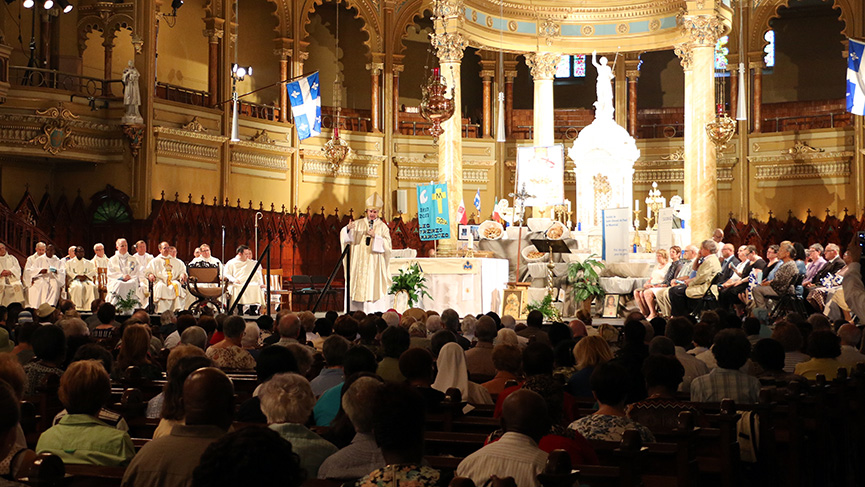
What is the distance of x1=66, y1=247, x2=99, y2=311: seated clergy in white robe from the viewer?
1708 centimetres

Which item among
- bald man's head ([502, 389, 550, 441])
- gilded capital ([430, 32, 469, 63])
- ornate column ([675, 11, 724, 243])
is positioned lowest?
bald man's head ([502, 389, 550, 441])

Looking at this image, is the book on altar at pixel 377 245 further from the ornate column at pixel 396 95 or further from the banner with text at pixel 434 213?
the ornate column at pixel 396 95

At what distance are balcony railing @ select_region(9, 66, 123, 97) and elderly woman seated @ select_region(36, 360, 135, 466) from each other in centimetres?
1624

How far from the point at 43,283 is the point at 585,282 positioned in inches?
357

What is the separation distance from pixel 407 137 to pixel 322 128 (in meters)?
2.22

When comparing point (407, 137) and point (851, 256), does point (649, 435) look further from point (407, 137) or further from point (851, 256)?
point (407, 137)

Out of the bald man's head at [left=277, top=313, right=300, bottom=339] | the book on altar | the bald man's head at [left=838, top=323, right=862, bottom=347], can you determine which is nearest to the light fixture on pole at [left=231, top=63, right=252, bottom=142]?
the book on altar

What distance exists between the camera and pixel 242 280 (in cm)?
1817

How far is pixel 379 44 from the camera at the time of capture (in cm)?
2497

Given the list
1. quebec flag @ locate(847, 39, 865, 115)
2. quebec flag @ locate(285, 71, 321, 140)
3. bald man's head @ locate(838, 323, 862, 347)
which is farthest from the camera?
quebec flag @ locate(285, 71, 321, 140)

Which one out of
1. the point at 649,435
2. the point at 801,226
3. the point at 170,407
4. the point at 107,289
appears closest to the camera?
the point at 170,407

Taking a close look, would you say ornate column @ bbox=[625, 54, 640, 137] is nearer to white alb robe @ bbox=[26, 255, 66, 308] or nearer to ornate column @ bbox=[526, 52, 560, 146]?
ornate column @ bbox=[526, 52, 560, 146]

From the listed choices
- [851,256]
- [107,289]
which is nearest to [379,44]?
[107,289]

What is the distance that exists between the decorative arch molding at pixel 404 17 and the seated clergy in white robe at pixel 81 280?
10.7m
